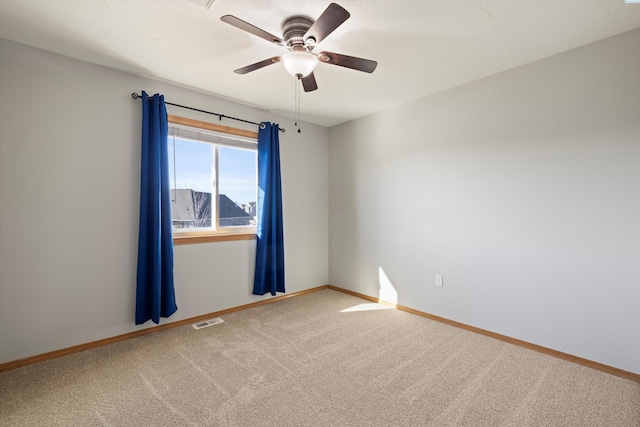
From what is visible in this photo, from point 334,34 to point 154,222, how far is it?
226 cm

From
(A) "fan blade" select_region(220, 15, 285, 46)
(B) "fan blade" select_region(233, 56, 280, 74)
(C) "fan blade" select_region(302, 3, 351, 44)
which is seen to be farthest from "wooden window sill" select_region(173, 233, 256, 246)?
(C) "fan blade" select_region(302, 3, 351, 44)

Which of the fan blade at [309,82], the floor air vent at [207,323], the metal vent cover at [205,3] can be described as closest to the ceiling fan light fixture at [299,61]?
the fan blade at [309,82]

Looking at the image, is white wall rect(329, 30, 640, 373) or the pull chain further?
the pull chain

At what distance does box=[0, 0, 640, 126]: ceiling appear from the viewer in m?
1.86

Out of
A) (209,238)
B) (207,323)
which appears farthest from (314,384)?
(209,238)

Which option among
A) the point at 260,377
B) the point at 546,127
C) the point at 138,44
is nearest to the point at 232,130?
the point at 138,44

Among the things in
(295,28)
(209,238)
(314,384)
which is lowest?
(314,384)

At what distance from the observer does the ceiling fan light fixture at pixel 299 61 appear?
1.94m

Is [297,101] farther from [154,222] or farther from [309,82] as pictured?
[154,222]

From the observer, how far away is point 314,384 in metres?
2.08

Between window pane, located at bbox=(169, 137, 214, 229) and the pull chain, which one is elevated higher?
the pull chain

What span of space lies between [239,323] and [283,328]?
506 mm

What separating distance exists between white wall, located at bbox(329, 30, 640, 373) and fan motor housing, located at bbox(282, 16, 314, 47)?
74.2 inches

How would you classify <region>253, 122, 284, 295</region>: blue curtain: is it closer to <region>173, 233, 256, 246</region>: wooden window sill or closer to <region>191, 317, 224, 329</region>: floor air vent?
<region>173, 233, 256, 246</region>: wooden window sill
